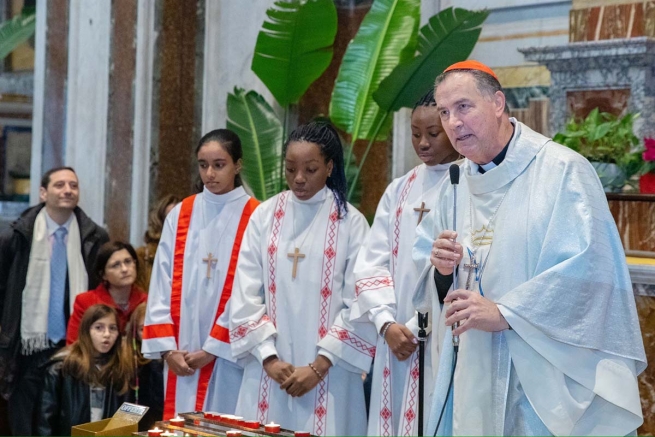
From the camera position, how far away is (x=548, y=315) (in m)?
3.11

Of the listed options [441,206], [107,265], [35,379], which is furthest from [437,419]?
[35,379]

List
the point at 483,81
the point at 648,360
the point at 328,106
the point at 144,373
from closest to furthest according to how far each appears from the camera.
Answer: the point at 483,81, the point at 648,360, the point at 144,373, the point at 328,106

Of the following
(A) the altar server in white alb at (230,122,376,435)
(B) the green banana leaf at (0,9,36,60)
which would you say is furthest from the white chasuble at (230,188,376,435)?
(B) the green banana leaf at (0,9,36,60)

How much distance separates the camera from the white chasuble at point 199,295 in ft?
17.0

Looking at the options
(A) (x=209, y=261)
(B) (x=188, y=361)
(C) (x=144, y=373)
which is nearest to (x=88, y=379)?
(C) (x=144, y=373)

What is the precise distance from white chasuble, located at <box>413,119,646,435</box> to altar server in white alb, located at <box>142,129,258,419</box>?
→ 6.78 ft

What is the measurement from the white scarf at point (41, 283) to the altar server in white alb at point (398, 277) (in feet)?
8.79

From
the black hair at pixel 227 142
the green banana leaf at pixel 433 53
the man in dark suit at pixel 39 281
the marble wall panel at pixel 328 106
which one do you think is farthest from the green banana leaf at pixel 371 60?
the man in dark suit at pixel 39 281

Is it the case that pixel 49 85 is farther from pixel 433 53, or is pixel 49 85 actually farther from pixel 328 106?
pixel 433 53

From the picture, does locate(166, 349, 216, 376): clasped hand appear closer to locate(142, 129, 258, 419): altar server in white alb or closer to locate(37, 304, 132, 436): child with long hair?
locate(142, 129, 258, 419): altar server in white alb

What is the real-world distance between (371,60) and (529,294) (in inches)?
150

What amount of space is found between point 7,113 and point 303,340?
3872 millimetres

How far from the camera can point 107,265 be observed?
6.13 metres

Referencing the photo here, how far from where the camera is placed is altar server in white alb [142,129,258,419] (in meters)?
5.18
